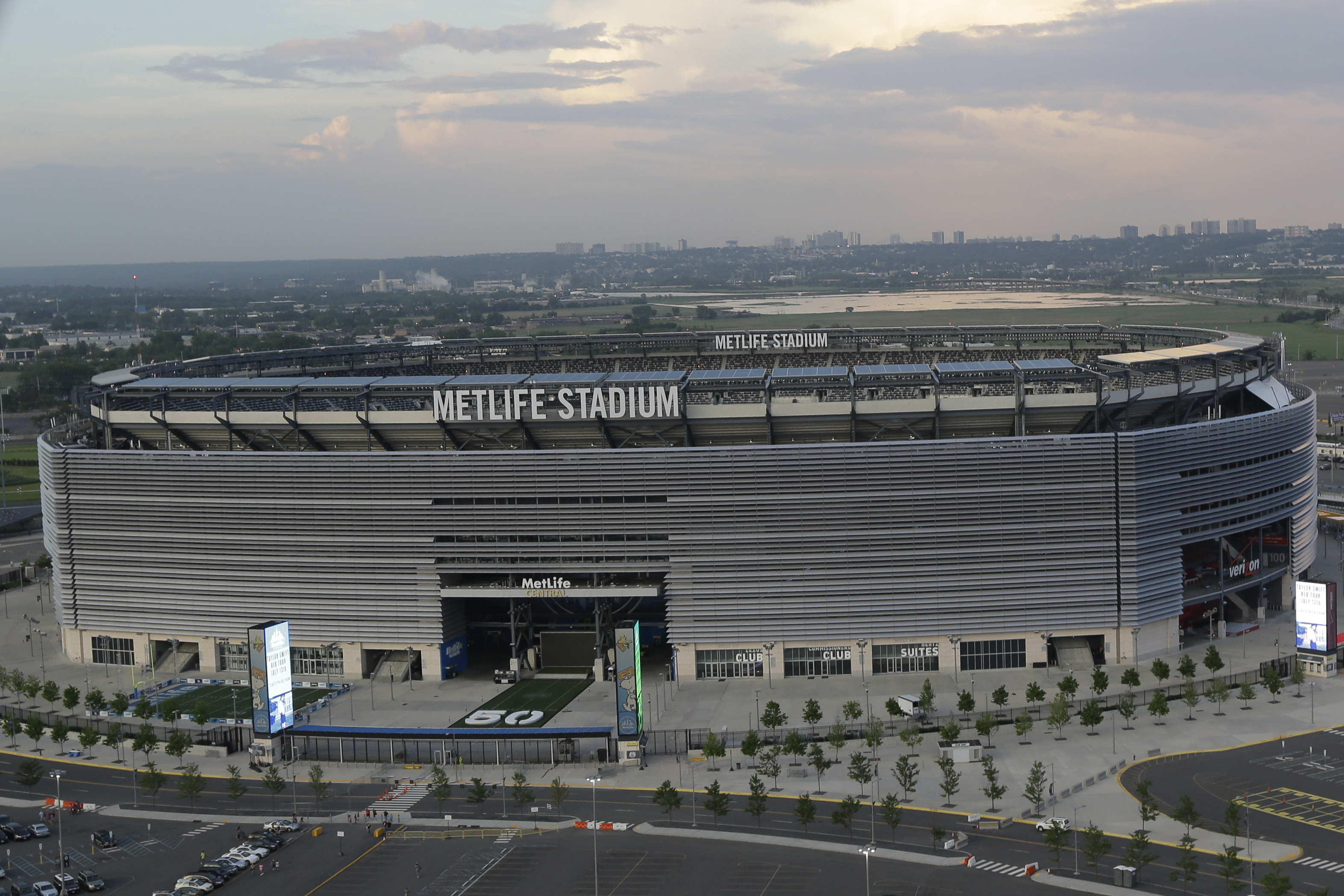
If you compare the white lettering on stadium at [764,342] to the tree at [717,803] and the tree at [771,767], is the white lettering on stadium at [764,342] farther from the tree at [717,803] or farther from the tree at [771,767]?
the tree at [717,803]

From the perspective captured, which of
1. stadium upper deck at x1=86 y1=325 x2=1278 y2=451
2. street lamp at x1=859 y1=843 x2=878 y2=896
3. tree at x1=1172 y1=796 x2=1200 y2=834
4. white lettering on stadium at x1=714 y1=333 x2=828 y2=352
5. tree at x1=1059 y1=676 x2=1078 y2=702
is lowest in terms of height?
street lamp at x1=859 y1=843 x2=878 y2=896

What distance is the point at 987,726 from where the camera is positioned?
10231 cm

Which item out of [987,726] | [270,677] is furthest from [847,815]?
[270,677]

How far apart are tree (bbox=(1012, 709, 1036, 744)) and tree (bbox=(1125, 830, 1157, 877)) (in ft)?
70.1

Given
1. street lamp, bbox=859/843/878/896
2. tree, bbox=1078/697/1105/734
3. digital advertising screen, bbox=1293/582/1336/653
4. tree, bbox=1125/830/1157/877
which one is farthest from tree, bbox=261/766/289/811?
digital advertising screen, bbox=1293/582/1336/653

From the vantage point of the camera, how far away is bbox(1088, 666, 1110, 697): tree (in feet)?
367

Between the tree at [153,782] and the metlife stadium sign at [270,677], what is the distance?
797 cm

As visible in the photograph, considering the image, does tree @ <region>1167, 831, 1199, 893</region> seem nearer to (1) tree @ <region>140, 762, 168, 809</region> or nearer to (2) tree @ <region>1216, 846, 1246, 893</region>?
(2) tree @ <region>1216, 846, 1246, 893</region>

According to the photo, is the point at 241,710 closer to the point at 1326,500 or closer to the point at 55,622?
the point at 55,622

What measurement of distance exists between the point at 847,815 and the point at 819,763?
8598 mm

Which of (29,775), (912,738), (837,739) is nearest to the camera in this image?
(29,775)

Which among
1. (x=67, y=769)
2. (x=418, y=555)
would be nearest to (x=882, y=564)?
(x=418, y=555)

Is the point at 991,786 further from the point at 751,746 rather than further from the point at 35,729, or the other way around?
the point at 35,729

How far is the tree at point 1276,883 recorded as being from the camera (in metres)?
72.1
